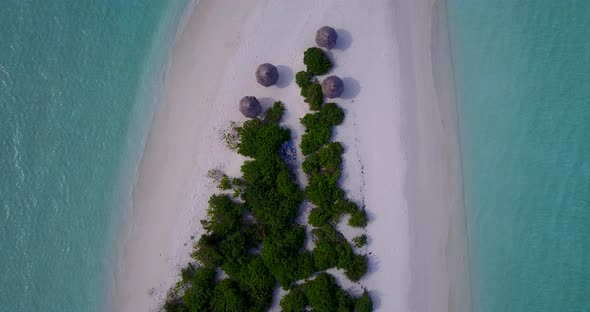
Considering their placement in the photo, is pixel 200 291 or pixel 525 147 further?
pixel 525 147

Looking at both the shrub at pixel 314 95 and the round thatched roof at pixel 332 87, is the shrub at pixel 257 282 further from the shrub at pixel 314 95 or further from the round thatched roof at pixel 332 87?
the round thatched roof at pixel 332 87

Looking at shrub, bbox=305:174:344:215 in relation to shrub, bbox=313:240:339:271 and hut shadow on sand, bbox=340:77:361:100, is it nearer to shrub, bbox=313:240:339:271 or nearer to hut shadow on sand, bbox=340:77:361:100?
shrub, bbox=313:240:339:271

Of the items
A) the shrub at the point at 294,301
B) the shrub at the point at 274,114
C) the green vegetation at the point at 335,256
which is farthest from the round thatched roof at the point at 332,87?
the shrub at the point at 294,301

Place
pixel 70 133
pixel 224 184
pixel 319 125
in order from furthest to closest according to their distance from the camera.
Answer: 1. pixel 70 133
2. pixel 319 125
3. pixel 224 184

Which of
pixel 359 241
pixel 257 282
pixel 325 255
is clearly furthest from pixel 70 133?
pixel 359 241

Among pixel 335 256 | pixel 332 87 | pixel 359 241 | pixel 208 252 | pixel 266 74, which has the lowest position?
pixel 335 256

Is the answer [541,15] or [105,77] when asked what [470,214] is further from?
[105,77]

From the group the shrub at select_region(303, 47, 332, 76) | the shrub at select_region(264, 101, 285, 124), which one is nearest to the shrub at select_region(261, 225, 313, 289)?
the shrub at select_region(264, 101, 285, 124)

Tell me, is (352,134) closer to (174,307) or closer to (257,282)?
(257,282)
